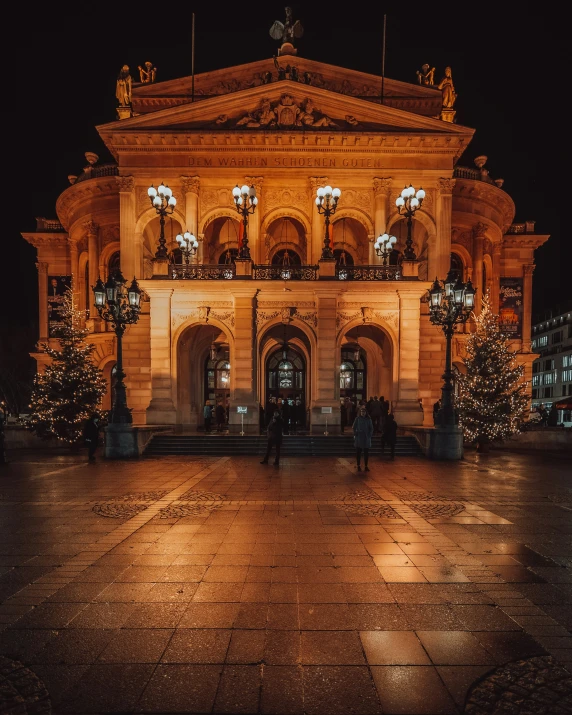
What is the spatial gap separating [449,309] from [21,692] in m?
17.3

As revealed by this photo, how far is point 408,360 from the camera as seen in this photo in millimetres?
26047

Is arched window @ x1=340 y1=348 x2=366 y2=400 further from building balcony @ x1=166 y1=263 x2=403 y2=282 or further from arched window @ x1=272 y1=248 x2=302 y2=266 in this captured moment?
building balcony @ x1=166 y1=263 x2=403 y2=282

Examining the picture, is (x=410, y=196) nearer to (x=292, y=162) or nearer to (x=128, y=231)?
(x=292, y=162)

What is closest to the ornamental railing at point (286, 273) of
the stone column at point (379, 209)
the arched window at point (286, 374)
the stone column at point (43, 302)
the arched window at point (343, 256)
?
the stone column at point (379, 209)

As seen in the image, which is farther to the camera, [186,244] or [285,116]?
[285,116]

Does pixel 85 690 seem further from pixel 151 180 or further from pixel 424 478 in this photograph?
pixel 151 180

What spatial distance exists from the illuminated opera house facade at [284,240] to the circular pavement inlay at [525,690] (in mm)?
20917

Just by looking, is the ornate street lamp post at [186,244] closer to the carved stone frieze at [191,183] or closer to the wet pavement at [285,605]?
→ the carved stone frieze at [191,183]

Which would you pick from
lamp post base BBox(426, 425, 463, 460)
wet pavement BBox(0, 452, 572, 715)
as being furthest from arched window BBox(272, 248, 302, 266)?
wet pavement BBox(0, 452, 572, 715)

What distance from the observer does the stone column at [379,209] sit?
95.4ft

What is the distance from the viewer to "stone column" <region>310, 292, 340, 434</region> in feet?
82.3

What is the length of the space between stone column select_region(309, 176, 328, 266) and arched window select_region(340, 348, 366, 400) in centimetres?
741

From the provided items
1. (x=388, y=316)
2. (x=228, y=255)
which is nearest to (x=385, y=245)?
(x=388, y=316)

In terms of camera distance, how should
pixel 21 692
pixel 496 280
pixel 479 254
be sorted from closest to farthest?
pixel 21 692 → pixel 479 254 → pixel 496 280
